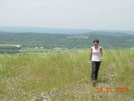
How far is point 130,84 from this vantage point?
8.77 m

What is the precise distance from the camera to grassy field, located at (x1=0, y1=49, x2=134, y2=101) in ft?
25.5

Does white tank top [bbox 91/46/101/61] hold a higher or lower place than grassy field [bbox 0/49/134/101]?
higher

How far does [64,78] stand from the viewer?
33.2ft

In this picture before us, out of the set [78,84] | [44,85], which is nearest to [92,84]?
[78,84]

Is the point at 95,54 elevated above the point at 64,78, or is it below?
above

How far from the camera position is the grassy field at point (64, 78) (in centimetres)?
778

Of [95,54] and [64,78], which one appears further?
[64,78]

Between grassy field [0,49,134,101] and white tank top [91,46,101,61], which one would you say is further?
white tank top [91,46,101,61]

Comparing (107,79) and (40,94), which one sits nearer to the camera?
(40,94)

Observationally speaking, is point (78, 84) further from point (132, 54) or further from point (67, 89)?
point (132, 54)

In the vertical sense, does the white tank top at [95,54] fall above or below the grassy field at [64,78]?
above

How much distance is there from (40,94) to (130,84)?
13.9 ft

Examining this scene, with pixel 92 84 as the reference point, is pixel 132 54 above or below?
above

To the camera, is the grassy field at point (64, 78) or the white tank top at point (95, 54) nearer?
the grassy field at point (64, 78)
